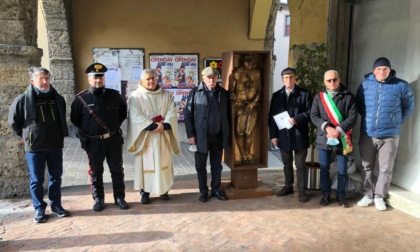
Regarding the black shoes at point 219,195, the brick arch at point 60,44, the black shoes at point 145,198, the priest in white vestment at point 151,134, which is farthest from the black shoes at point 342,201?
the brick arch at point 60,44

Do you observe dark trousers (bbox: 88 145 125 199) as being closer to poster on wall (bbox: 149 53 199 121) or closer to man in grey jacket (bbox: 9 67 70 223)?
man in grey jacket (bbox: 9 67 70 223)

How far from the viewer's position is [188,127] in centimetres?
474

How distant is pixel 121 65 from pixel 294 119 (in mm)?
5726

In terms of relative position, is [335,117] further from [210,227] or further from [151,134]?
[151,134]

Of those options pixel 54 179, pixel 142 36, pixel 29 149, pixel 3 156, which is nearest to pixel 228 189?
pixel 54 179

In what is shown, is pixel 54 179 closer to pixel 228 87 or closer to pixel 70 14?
pixel 228 87

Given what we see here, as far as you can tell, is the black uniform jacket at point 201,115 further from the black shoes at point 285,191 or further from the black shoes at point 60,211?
the black shoes at point 60,211

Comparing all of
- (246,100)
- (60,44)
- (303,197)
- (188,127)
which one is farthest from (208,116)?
(60,44)

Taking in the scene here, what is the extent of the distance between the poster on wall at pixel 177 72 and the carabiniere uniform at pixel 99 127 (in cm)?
491

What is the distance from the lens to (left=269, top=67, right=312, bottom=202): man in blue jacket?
187 inches

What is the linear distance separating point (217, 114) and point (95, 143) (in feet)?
4.96

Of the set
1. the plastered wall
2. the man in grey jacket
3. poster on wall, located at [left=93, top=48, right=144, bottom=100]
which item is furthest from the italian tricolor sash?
poster on wall, located at [left=93, top=48, right=144, bottom=100]

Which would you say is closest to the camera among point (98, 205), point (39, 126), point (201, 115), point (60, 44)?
point (39, 126)

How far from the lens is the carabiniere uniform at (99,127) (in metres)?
4.28
